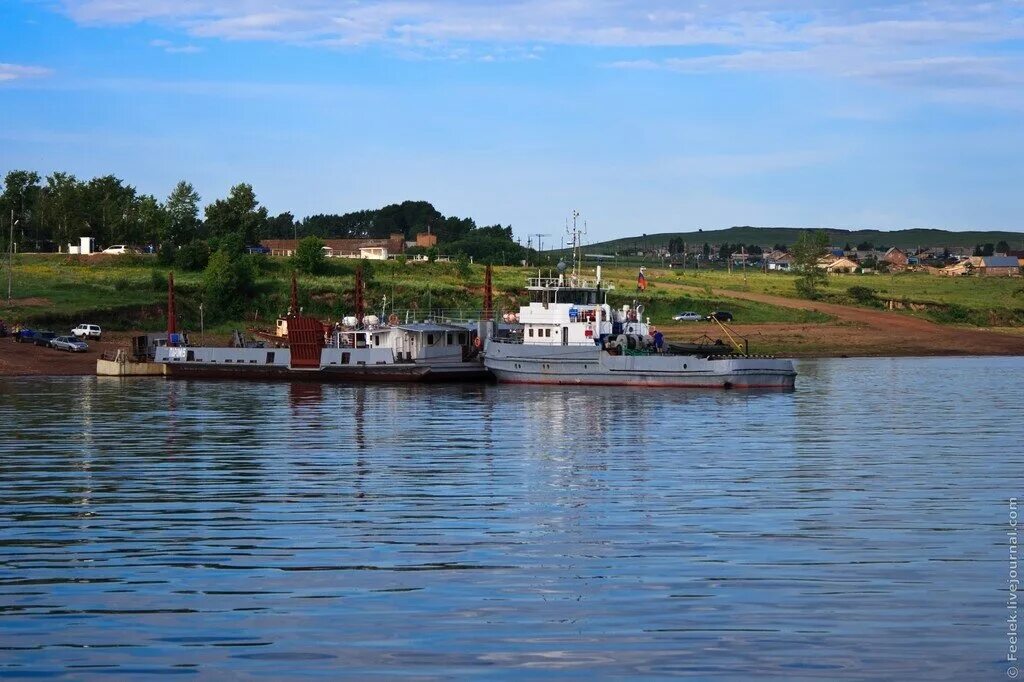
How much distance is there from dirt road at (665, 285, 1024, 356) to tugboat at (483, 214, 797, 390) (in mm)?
28437

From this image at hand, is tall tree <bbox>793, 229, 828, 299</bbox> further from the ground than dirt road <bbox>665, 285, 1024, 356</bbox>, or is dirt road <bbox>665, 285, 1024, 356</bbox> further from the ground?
tall tree <bbox>793, 229, 828, 299</bbox>

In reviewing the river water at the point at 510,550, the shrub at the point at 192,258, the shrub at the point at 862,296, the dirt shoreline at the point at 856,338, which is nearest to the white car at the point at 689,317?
the dirt shoreline at the point at 856,338

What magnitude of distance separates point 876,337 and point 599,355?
4379cm

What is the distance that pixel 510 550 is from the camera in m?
23.5

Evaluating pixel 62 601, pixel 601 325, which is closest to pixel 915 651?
pixel 62 601

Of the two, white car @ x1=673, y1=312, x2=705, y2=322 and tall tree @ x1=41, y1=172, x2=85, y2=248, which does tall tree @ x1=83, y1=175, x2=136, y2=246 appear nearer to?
tall tree @ x1=41, y1=172, x2=85, y2=248

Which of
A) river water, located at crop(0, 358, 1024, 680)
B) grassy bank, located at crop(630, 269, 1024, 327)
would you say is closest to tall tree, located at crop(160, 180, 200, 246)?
grassy bank, located at crop(630, 269, 1024, 327)

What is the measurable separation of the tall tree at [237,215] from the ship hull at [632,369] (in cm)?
9436

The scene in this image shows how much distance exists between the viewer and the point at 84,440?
43.3m

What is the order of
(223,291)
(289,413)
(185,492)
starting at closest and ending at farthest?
(185,492), (289,413), (223,291)

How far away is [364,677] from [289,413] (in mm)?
39992

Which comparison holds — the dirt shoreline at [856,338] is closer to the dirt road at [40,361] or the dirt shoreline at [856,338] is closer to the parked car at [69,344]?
the dirt road at [40,361]

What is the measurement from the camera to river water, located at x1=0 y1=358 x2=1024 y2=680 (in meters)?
17.0

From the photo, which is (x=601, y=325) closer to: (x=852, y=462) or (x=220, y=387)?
(x=220, y=387)
